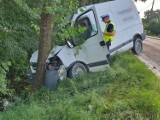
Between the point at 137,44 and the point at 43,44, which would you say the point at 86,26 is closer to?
the point at 43,44

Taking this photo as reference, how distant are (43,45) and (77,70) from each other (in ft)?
4.98

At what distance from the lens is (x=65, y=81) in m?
10.6

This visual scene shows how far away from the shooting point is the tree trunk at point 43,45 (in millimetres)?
10375

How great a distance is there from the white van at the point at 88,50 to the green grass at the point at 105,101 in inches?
52.2

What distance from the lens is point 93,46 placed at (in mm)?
11836

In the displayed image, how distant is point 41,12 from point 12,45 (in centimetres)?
129

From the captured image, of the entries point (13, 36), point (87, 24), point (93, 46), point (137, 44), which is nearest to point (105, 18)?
point (87, 24)

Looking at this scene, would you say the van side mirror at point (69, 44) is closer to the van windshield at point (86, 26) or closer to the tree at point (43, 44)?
the van windshield at point (86, 26)

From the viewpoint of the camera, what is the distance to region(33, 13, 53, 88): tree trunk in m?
10.4

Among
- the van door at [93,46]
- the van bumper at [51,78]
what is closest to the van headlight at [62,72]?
the van bumper at [51,78]

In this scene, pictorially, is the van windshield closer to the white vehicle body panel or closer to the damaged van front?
the white vehicle body panel

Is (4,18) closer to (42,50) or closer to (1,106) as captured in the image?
(42,50)

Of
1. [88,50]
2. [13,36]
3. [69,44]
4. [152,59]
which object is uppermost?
[13,36]

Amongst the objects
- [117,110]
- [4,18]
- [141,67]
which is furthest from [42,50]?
[117,110]
